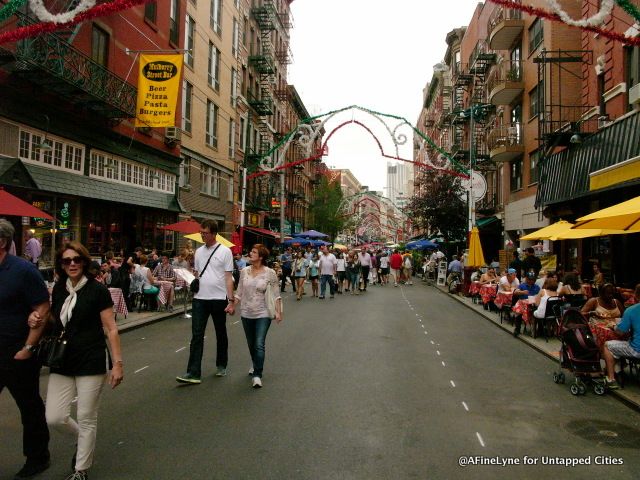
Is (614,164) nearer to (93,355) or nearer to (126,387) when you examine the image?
(126,387)

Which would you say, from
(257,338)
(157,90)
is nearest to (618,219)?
(257,338)

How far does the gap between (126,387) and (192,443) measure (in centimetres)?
237

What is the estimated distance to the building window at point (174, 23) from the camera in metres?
23.2

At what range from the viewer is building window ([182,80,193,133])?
82.1 feet

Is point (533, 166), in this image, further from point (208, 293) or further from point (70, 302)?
point (70, 302)

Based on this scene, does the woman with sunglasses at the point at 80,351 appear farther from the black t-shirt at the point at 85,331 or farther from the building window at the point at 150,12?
the building window at the point at 150,12

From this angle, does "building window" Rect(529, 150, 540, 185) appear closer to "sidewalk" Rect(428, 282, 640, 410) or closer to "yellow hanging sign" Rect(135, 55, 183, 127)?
"sidewalk" Rect(428, 282, 640, 410)

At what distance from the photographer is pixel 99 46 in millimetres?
17578

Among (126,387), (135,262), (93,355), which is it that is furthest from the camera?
(135,262)

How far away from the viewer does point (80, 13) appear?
6520 millimetres

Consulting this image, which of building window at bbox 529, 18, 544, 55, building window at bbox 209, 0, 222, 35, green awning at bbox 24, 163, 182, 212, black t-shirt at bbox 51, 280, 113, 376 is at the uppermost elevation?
building window at bbox 209, 0, 222, 35

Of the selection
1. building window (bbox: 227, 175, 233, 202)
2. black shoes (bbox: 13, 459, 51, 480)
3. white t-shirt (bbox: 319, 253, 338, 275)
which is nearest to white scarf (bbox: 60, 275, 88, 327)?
black shoes (bbox: 13, 459, 51, 480)

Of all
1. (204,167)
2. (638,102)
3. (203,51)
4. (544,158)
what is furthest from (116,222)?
(638,102)

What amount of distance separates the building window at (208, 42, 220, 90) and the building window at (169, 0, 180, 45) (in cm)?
466
